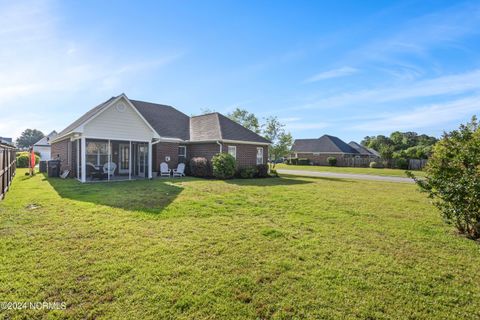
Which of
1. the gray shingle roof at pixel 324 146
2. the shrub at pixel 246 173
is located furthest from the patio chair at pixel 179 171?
the gray shingle roof at pixel 324 146

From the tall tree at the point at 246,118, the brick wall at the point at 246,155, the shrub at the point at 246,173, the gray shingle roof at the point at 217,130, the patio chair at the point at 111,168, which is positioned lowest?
the shrub at the point at 246,173

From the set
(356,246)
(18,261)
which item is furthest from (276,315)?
(18,261)

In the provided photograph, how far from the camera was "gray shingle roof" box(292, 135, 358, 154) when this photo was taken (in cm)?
4566

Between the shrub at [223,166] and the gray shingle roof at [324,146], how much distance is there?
33532mm

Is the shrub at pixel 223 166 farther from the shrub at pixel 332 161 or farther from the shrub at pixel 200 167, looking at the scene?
the shrub at pixel 332 161

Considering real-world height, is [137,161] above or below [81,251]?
above

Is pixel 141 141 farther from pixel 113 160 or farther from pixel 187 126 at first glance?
pixel 187 126

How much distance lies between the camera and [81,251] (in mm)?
4473

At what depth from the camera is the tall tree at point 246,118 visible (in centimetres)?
3484

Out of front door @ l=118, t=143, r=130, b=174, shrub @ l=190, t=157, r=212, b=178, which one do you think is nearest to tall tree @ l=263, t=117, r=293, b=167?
shrub @ l=190, t=157, r=212, b=178

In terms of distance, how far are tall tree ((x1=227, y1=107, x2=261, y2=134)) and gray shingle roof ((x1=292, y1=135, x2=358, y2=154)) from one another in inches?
704

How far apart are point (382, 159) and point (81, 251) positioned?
141ft

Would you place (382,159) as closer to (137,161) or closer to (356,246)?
(137,161)

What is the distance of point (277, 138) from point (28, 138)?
331ft
